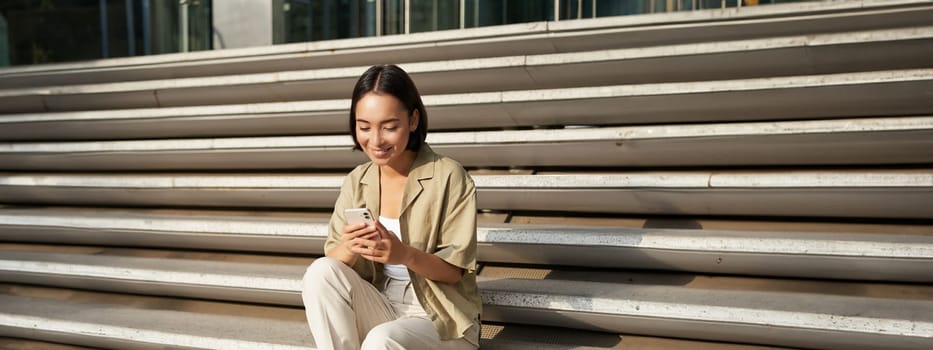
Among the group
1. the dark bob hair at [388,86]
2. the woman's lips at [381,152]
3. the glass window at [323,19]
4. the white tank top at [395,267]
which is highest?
the glass window at [323,19]

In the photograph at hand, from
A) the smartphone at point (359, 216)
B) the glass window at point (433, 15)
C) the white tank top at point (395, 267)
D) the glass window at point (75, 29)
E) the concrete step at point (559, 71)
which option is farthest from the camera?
the glass window at point (75, 29)

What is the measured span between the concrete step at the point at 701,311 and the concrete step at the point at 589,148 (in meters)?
0.55

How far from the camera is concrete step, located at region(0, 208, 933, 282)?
8.92 feet

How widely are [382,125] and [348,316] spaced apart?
1.73 ft

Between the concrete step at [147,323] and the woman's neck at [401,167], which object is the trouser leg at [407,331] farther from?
the concrete step at [147,323]

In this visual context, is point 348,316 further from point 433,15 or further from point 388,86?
point 433,15

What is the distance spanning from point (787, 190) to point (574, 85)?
1212 millimetres

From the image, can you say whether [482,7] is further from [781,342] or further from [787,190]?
[781,342]

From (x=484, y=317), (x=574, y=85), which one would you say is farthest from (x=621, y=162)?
(x=484, y=317)

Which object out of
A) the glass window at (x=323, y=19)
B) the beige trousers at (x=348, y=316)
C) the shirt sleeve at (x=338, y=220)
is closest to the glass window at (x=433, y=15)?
the glass window at (x=323, y=19)

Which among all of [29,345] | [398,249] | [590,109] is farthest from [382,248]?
[29,345]

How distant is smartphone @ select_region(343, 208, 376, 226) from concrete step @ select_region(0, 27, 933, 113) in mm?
1814

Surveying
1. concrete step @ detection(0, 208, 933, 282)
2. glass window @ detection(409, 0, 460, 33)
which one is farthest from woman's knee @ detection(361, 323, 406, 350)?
glass window @ detection(409, 0, 460, 33)

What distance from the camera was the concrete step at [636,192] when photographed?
291cm
